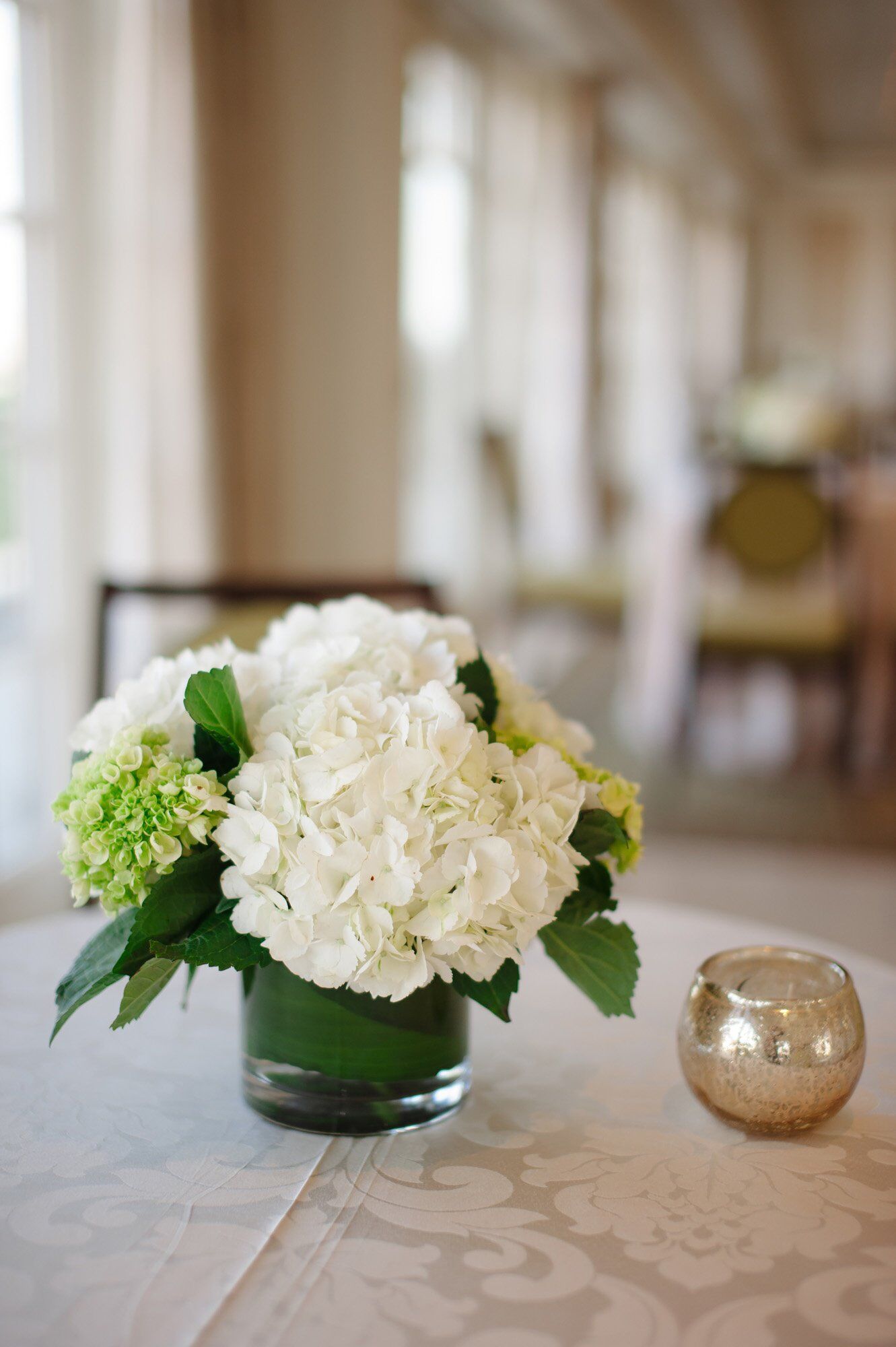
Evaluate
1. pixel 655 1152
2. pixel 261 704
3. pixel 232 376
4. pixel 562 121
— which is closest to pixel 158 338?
pixel 232 376

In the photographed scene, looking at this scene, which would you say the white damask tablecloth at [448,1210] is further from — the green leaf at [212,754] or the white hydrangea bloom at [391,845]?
the green leaf at [212,754]

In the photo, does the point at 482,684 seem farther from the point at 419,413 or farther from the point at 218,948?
the point at 419,413

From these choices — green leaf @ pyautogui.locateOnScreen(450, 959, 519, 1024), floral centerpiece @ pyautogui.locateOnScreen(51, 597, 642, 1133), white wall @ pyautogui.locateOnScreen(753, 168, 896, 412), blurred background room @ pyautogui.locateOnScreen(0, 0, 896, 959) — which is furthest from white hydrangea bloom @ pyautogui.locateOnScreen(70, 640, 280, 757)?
white wall @ pyautogui.locateOnScreen(753, 168, 896, 412)

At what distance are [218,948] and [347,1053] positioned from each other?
130 mm

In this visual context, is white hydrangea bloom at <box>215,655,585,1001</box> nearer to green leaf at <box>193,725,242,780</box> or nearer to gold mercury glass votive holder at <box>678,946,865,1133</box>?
green leaf at <box>193,725,242,780</box>

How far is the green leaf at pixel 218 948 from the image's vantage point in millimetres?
752

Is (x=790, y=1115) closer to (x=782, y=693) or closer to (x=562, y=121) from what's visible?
(x=782, y=693)

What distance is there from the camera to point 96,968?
0.79 m

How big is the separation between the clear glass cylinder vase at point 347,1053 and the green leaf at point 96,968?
0.10m

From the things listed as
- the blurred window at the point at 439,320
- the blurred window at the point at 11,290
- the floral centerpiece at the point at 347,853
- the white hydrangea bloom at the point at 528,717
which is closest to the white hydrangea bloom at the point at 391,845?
the floral centerpiece at the point at 347,853

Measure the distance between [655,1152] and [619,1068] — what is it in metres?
0.13

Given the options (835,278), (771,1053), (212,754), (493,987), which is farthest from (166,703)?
(835,278)

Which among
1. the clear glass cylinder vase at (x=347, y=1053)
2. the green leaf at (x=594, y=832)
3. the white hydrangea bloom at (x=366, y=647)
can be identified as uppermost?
the white hydrangea bloom at (x=366, y=647)

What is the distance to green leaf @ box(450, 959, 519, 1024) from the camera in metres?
0.80
